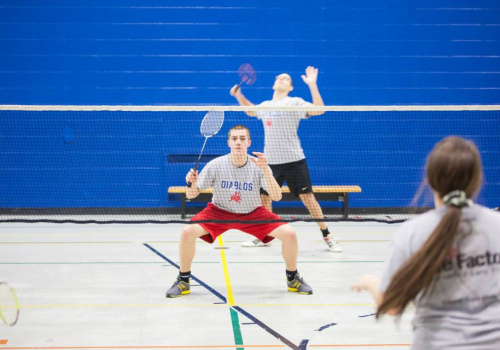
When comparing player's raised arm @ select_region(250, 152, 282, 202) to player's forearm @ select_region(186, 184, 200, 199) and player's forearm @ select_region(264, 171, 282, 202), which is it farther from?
player's forearm @ select_region(186, 184, 200, 199)

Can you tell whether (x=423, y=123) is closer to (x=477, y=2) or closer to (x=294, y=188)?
(x=477, y=2)

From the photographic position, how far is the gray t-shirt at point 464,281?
1.94m

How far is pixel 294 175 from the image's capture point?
7.08 meters

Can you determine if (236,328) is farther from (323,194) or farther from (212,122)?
(323,194)

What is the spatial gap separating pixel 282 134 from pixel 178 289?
108 inches

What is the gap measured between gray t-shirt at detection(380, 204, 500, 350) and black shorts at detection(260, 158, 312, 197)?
196 inches

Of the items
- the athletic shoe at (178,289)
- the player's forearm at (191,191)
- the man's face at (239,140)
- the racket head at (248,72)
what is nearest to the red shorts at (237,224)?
the player's forearm at (191,191)

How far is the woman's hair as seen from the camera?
1889 mm

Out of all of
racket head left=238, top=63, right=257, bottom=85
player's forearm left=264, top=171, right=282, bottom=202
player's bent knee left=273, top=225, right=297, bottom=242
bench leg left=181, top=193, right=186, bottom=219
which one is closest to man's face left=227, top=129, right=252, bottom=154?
player's forearm left=264, top=171, right=282, bottom=202

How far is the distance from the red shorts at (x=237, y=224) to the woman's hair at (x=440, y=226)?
10.2 feet

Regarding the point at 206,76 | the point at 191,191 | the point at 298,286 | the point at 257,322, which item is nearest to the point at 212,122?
the point at 191,191

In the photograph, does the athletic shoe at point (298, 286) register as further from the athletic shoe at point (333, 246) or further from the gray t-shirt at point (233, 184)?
the athletic shoe at point (333, 246)

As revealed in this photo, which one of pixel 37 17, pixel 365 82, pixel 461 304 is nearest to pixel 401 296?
pixel 461 304

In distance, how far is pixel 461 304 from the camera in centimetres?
197
